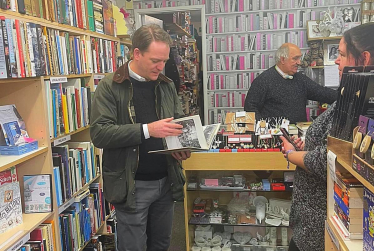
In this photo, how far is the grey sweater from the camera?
139 centimetres

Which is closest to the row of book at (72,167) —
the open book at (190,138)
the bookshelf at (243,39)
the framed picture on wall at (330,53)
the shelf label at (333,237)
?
the open book at (190,138)

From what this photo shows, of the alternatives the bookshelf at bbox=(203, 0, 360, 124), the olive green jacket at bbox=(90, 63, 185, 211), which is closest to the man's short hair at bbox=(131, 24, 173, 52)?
the olive green jacket at bbox=(90, 63, 185, 211)

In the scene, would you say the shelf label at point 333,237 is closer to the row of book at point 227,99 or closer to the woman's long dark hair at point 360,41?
the woman's long dark hair at point 360,41

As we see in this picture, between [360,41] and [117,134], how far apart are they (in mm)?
1157

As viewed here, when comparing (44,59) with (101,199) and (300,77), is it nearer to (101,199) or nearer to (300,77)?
(101,199)

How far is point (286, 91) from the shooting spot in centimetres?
353

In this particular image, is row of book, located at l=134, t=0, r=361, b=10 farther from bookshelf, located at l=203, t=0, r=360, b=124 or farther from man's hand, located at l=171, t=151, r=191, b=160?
man's hand, located at l=171, t=151, r=191, b=160

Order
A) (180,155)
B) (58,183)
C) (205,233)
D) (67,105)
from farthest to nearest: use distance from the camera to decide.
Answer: (205,233) < (67,105) < (58,183) < (180,155)

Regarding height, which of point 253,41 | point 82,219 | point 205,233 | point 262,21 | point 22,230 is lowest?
point 205,233

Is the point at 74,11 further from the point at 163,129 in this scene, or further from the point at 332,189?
the point at 332,189

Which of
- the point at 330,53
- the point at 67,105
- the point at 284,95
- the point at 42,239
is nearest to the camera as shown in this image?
the point at 42,239

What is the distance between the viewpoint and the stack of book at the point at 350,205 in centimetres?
108

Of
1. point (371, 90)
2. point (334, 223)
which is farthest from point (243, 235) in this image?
point (371, 90)

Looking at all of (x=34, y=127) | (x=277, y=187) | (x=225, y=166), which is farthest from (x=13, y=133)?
(x=277, y=187)
